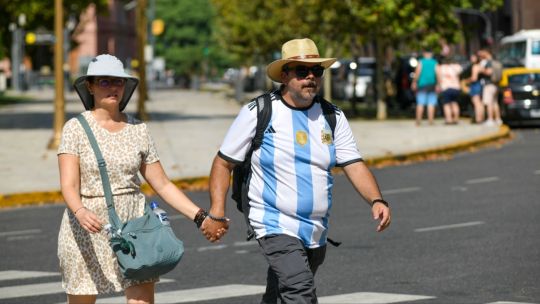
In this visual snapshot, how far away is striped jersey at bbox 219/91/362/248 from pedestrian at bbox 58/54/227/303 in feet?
0.81

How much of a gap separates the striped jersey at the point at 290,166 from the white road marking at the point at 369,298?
8.39 ft

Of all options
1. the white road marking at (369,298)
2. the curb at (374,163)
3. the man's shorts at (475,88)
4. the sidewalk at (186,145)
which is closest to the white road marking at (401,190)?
the curb at (374,163)

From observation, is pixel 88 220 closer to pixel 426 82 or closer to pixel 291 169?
pixel 291 169

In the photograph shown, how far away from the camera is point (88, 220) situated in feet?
22.0

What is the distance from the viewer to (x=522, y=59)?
135 feet

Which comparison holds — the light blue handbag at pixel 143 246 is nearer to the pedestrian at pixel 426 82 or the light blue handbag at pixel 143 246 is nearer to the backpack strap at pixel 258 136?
the backpack strap at pixel 258 136

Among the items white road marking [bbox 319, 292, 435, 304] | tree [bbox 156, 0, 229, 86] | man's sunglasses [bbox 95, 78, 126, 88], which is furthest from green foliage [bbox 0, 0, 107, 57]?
tree [bbox 156, 0, 229, 86]

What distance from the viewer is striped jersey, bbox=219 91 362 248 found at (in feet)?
22.6

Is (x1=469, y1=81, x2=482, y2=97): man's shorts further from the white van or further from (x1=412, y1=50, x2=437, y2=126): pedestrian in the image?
the white van

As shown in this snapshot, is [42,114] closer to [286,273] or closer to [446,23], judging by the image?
[446,23]

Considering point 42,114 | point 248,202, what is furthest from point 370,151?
point 42,114

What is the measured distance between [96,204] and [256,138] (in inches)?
31.7

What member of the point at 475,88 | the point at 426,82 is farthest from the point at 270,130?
the point at 475,88

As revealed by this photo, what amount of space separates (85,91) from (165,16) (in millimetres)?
128174
